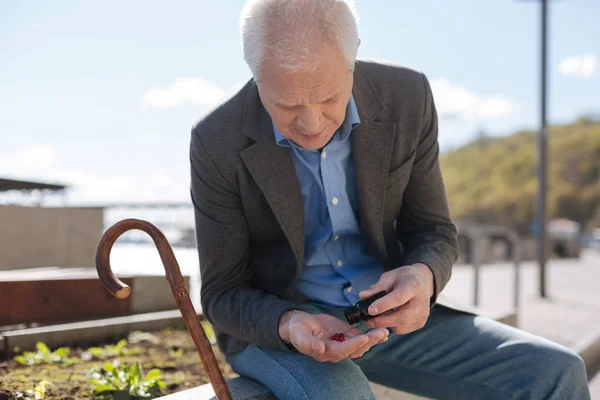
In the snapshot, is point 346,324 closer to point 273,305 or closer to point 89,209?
point 273,305

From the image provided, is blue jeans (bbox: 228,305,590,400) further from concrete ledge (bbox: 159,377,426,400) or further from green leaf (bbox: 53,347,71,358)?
green leaf (bbox: 53,347,71,358)

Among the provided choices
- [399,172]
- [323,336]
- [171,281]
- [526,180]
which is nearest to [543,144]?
[399,172]

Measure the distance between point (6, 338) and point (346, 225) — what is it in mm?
1891

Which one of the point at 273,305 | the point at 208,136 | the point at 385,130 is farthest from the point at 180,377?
the point at 385,130

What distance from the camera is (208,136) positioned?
221 centimetres

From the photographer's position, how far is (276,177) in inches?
87.1

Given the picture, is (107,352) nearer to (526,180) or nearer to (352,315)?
(352,315)

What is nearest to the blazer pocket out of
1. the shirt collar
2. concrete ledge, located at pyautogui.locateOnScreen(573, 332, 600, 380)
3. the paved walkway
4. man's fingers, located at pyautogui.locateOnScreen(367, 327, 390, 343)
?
the shirt collar

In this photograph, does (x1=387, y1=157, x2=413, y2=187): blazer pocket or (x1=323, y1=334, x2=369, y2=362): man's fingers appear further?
(x1=387, y1=157, x2=413, y2=187): blazer pocket

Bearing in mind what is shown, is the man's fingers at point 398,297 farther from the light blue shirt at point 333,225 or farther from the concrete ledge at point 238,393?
the concrete ledge at point 238,393

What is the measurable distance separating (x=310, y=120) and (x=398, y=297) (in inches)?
24.9

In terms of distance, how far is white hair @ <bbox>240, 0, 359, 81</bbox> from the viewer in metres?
1.82

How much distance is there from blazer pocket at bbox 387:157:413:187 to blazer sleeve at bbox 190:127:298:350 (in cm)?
59

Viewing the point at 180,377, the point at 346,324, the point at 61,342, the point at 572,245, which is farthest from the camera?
the point at 572,245
